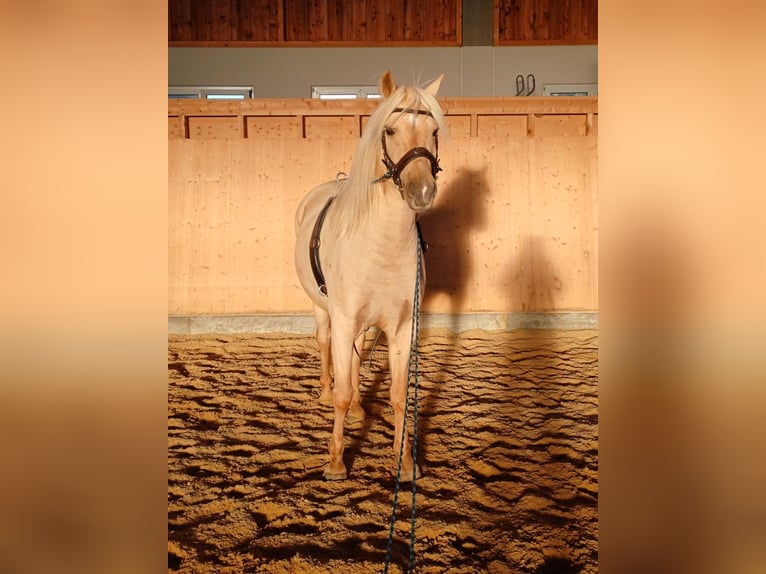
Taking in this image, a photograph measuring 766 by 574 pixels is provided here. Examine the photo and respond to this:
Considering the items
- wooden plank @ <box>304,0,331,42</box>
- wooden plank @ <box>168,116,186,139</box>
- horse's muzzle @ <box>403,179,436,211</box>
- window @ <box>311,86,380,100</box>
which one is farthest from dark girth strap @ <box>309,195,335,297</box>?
wooden plank @ <box>304,0,331,42</box>

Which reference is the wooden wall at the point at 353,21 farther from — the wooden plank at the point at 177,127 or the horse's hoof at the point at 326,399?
the horse's hoof at the point at 326,399

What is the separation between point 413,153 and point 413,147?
0.04 m

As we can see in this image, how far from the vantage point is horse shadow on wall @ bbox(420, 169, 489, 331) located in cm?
590

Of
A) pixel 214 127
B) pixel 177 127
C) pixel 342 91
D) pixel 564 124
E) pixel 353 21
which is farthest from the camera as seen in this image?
pixel 342 91

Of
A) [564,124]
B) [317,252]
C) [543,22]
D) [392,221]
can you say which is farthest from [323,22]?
[392,221]

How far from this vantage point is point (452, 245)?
591 centimetres

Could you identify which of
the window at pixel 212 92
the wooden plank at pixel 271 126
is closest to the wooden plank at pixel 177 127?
the wooden plank at pixel 271 126

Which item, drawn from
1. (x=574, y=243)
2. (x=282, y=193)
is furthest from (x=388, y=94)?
(x=574, y=243)

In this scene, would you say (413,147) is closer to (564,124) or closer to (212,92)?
(564,124)

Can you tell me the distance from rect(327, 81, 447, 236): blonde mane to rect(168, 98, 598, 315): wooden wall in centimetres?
358

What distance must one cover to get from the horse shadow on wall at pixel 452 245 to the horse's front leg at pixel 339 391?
3.51 meters
